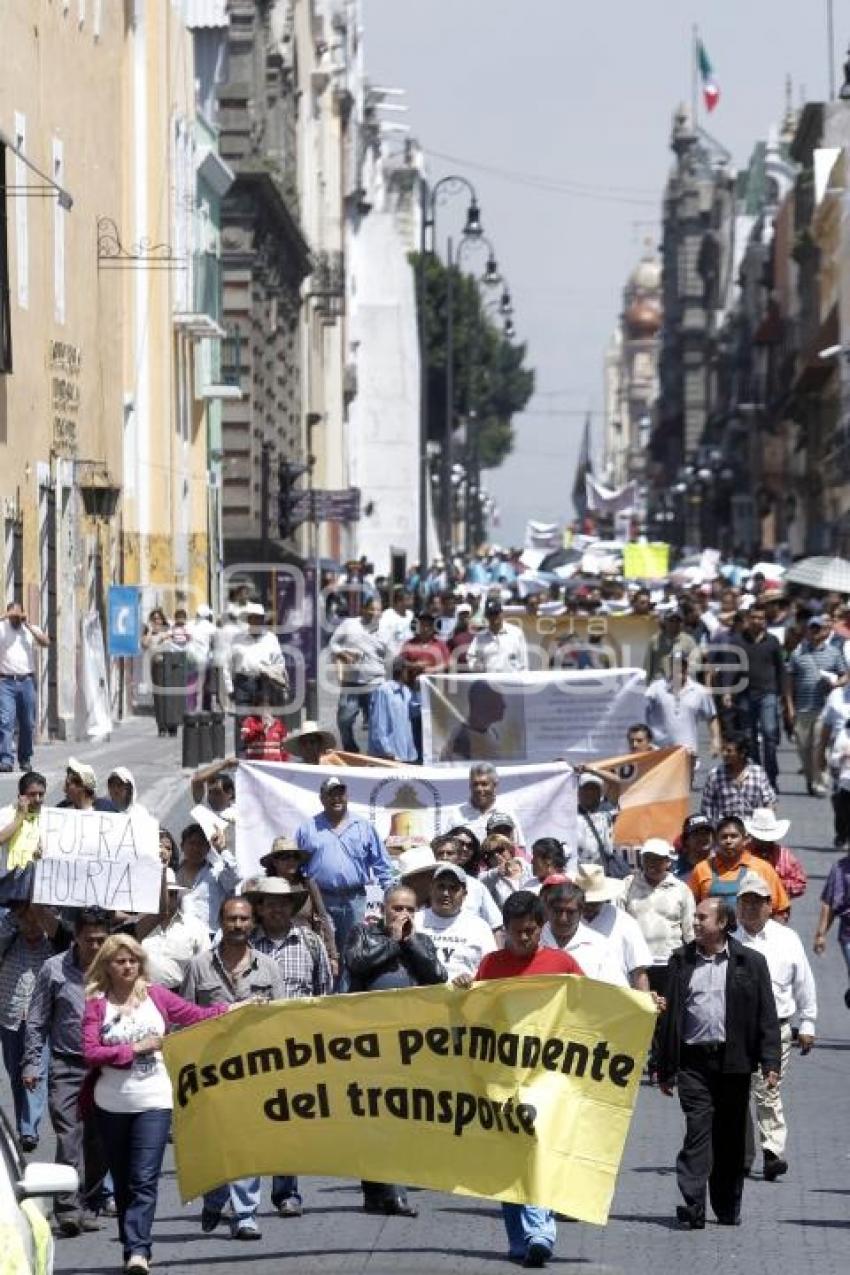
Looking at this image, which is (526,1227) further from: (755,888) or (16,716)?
(16,716)

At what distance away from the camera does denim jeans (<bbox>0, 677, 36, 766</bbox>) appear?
28062 mm

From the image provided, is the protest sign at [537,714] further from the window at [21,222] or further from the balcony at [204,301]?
the balcony at [204,301]

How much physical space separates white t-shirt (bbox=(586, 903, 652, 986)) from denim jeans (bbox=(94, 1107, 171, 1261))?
2388 millimetres

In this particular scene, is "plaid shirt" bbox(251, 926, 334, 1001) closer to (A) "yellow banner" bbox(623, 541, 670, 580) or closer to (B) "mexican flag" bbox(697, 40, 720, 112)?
(A) "yellow banner" bbox(623, 541, 670, 580)

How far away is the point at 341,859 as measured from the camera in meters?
16.4

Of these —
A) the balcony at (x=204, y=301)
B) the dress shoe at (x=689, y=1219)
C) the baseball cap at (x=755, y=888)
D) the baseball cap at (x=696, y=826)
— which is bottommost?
the dress shoe at (x=689, y=1219)

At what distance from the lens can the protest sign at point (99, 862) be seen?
45.7 feet

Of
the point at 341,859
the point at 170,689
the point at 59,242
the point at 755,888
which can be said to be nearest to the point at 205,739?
the point at 170,689

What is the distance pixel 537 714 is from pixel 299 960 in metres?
11.8

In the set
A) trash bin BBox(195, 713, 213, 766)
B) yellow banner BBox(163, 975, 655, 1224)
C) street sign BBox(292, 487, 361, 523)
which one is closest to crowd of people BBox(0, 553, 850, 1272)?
yellow banner BBox(163, 975, 655, 1224)

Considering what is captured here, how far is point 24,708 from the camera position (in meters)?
28.3

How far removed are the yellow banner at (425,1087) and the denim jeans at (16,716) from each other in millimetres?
16216

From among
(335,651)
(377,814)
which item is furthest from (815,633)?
(377,814)

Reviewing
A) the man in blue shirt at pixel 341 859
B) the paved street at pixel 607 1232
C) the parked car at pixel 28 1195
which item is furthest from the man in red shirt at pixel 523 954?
the man in blue shirt at pixel 341 859
